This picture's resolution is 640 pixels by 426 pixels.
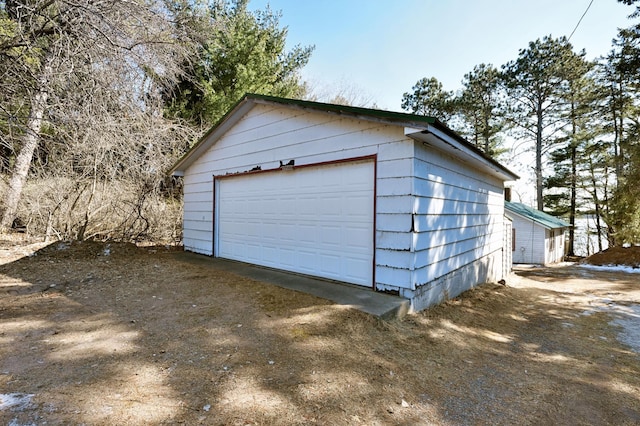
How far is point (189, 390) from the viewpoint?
2357 mm

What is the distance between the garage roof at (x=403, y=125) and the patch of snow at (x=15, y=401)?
4472mm

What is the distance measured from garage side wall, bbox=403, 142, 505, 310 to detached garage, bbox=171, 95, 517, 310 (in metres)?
0.02

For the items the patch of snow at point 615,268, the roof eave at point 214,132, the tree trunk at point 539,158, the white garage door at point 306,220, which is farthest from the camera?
the tree trunk at point 539,158

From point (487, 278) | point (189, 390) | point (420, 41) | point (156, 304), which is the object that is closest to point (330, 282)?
point (156, 304)

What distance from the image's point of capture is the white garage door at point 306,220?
5.06m

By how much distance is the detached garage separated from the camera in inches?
178

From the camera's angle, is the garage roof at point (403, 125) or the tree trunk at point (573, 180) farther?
the tree trunk at point (573, 180)

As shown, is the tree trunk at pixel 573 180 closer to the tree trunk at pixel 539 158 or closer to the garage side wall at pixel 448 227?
the tree trunk at pixel 539 158

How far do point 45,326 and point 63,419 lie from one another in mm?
2175

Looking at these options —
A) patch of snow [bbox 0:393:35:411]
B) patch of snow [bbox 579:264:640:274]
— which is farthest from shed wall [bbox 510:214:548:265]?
patch of snow [bbox 0:393:35:411]

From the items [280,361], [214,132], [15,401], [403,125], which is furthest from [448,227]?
[214,132]

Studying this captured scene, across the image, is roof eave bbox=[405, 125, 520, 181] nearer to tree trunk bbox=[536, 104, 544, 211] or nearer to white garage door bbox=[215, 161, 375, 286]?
white garage door bbox=[215, 161, 375, 286]

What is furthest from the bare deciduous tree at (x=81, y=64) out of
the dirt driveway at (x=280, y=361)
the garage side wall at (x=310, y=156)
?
the dirt driveway at (x=280, y=361)

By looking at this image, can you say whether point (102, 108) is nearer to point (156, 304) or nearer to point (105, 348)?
point (156, 304)
